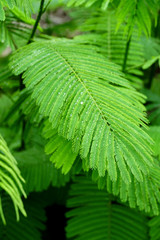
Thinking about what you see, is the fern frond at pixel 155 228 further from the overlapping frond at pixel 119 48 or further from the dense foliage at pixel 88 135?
the overlapping frond at pixel 119 48

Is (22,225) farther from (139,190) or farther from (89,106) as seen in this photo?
(89,106)

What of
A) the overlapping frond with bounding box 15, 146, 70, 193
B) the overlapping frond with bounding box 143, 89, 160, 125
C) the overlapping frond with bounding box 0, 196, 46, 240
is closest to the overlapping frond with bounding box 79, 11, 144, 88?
the overlapping frond with bounding box 143, 89, 160, 125

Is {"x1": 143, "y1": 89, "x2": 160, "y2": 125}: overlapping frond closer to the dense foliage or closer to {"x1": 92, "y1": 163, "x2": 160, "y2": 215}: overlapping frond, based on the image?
the dense foliage

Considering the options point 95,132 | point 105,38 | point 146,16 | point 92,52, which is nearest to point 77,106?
point 95,132

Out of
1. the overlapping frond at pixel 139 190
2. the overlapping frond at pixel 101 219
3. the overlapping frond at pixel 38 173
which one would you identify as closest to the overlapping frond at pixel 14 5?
the overlapping frond at pixel 139 190

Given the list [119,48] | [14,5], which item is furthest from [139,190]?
[119,48]

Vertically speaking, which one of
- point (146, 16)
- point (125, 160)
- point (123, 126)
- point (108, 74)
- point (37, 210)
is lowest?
point (37, 210)

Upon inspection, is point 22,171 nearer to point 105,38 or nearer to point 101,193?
point 101,193
